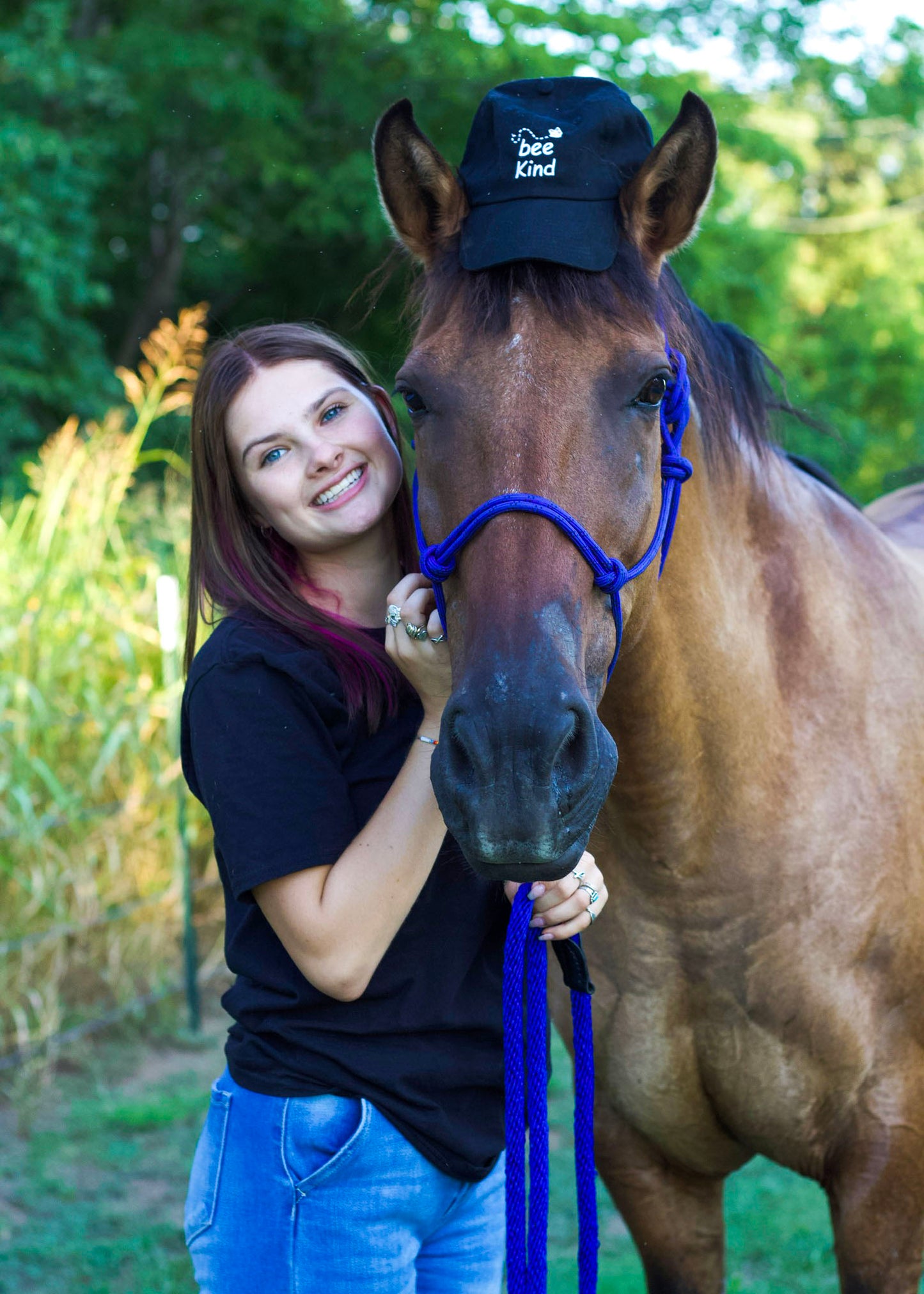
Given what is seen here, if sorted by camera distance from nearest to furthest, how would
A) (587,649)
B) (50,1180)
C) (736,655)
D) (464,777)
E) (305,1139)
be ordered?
(464,777), (587,649), (305,1139), (736,655), (50,1180)

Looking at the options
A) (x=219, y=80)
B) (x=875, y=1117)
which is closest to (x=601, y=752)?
(x=875, y=1117)

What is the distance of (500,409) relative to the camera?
1.37 meters

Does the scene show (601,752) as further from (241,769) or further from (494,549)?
(241,769)

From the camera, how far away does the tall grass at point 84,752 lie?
406cm

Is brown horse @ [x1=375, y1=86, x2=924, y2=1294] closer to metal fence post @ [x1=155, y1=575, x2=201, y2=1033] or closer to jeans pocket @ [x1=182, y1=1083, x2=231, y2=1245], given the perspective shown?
jeans pocket @ [x1=182, y1=1083, x2=231, y2=1245]

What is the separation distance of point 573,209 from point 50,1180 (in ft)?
10.5

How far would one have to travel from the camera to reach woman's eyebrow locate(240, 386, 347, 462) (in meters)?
1.63

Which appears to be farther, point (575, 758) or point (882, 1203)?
point (882, 1203)

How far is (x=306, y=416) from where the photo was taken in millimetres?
1646

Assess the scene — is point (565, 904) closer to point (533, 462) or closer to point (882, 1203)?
point (533, 462)

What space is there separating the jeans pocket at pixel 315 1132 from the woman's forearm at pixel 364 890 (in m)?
0.16

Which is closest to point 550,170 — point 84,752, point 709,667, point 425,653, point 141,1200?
point 425,653

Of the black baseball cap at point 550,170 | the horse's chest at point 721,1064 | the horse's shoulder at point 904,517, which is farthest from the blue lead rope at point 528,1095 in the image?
the horse's shoulder at point 904,517

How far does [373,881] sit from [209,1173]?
0.52 metres
